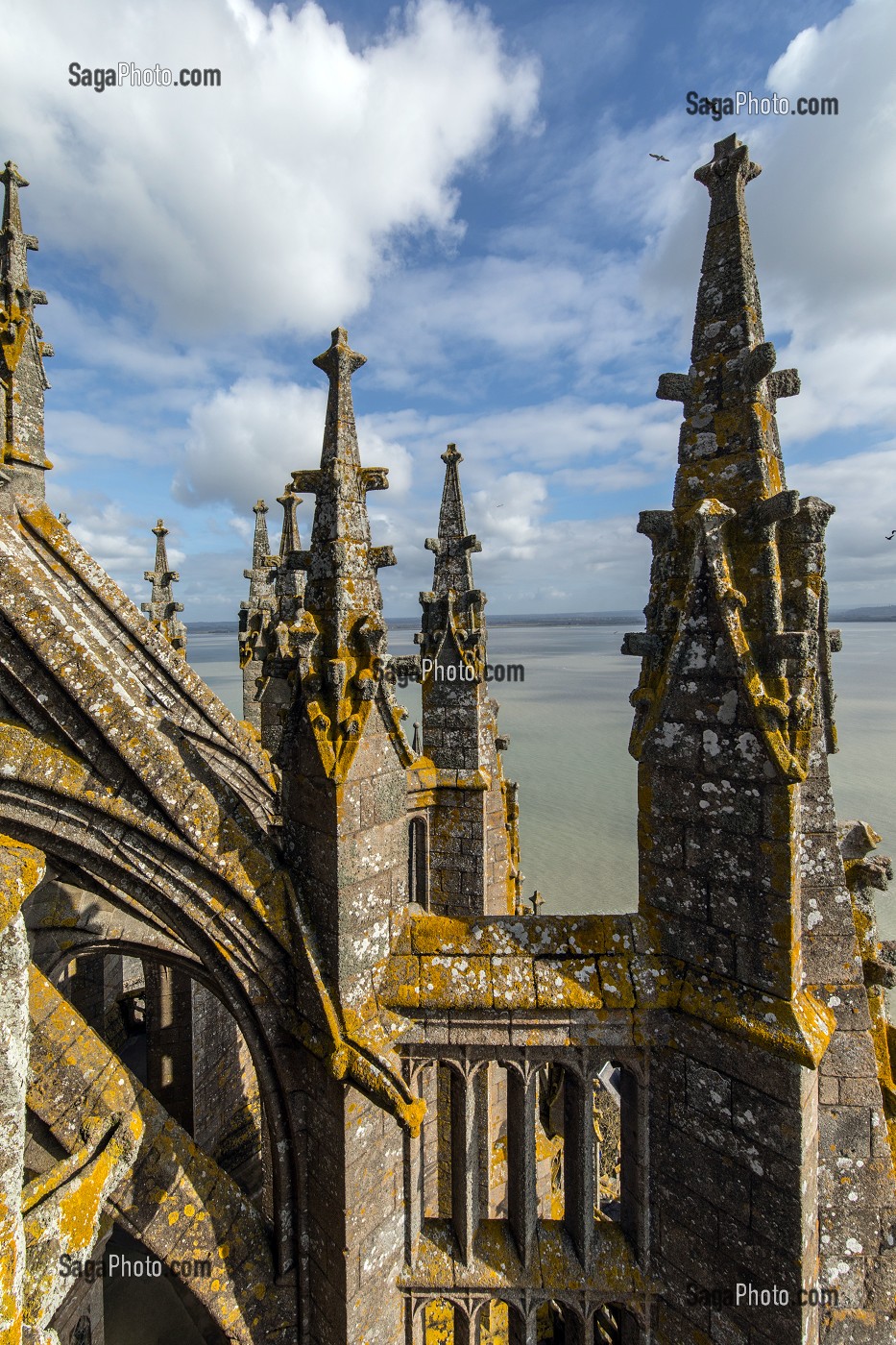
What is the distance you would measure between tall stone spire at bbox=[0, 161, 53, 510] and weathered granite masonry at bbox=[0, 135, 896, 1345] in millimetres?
1187

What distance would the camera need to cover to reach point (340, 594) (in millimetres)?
4375

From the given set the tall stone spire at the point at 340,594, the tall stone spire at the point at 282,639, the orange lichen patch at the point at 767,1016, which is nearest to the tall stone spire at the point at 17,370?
the tall stone spire at the point at 282,639

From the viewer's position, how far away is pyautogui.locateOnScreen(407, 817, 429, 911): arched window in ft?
31.5

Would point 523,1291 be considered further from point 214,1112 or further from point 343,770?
point 214,1112

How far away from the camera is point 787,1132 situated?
3.78 meters

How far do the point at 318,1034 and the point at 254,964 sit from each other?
0.69m

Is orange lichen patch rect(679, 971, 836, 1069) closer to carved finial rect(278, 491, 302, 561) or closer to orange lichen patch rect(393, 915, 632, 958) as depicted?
orange lichen patch rect(393, 915, 632, 958)

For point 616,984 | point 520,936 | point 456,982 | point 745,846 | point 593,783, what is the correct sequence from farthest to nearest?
point 593,783 < point 520,936 < point 456,982 < point 616,984 < point 745,846

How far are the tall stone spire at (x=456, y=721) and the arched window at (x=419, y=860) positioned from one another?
122mm

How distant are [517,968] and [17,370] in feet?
22.8

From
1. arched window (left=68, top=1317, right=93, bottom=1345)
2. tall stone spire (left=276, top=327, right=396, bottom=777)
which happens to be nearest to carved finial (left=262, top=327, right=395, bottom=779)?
tall stone spire (left=276, top=327, right=396, bottom=777)

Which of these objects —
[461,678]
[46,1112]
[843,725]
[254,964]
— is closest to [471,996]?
[254,964]
